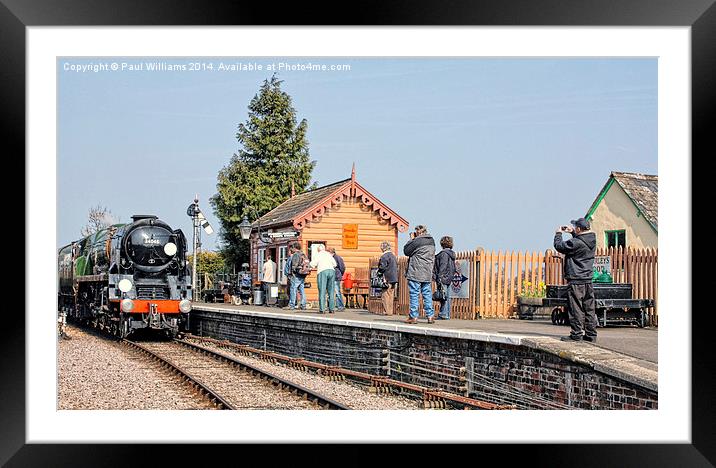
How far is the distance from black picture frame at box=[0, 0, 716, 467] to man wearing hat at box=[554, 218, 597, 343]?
1493 mm

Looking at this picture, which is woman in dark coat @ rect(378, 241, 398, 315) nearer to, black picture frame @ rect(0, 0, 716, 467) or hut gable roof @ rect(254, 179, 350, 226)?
hut gable roof @ rect(254, 179, 350, 226)

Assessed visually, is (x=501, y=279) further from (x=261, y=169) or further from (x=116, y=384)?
(x=261, y=169)

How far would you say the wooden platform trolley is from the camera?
1181 cm

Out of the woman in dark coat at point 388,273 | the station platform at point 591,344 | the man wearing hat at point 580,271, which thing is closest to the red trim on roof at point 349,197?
the woman in dark coat at point 388,273

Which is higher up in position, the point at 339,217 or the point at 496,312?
the point at 339,217

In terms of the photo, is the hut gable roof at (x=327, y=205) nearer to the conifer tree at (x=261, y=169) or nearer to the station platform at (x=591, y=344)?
the conifer tree at (x=261, y=169)

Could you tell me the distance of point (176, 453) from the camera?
795cm

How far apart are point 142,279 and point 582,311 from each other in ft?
35.2

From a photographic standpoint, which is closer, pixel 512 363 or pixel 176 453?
pixel 176 453
